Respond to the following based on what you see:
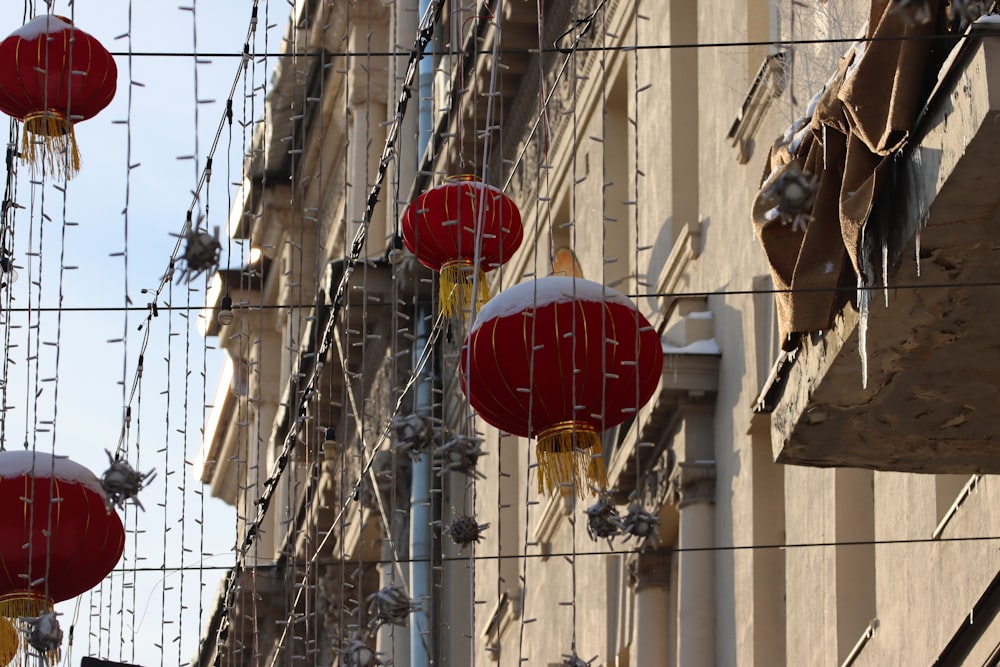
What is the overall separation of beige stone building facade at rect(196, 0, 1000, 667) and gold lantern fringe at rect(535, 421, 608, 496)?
28 cm

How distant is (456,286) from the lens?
14.0 m

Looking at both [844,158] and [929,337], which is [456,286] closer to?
[929,337]

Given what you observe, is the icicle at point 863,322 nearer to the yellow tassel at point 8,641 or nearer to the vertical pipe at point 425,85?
the yellow tassel at point 8,641

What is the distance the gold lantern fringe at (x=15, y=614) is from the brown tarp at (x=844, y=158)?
401 centimetres

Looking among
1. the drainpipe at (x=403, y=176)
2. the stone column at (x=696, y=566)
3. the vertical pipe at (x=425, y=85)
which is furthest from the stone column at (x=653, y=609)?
the vertical pipe at (x=425, y=85)

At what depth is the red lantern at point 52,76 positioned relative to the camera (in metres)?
12.9

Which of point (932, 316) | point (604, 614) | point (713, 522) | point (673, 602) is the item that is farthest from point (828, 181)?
point (604, 614)

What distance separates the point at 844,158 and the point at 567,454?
1.84 metres

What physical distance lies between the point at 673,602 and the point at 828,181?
7522 millimetres

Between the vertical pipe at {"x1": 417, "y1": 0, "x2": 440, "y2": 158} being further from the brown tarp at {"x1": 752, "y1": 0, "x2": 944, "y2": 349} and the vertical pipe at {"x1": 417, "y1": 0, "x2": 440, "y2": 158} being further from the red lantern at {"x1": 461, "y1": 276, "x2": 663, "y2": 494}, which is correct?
the brown tarp at {"x1": 752, "y1": 0, "x2": 944, "y2": 349}

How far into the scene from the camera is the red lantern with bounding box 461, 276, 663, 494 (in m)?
10.7

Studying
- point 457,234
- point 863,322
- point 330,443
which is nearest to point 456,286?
point 457,234

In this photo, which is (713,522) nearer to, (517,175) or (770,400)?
(770,400)

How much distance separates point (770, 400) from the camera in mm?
11469
